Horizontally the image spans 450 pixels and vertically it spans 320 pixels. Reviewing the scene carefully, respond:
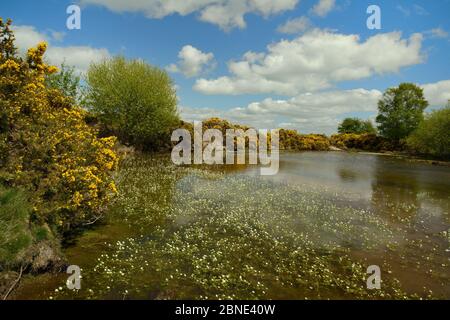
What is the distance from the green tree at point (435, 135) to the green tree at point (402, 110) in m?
13.5

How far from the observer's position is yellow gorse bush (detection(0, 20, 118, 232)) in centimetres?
1267

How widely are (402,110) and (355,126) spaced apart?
6036cm

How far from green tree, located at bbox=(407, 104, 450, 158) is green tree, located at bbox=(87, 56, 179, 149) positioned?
58.1 m

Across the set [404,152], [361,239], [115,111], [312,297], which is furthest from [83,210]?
[404,152]

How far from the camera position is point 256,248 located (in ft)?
47.2

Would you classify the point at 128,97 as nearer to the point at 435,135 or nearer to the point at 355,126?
the point at 435,135

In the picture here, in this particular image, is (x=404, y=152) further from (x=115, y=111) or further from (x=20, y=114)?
(x=20, y=114)

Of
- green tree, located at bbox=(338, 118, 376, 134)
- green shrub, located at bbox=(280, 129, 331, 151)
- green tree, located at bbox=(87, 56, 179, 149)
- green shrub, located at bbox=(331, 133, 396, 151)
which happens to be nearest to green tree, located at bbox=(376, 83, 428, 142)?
green shrub, located at bbox=(331, 133, 396, 151)

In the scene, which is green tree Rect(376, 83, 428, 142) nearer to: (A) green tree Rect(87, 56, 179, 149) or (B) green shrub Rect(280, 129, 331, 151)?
(B) green shrub Rect(280, 129, 331, 151)

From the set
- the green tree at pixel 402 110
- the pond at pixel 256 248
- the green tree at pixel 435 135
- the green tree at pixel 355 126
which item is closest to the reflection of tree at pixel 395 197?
the pond at pixel 256 248

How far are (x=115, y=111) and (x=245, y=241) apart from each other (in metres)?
48.4

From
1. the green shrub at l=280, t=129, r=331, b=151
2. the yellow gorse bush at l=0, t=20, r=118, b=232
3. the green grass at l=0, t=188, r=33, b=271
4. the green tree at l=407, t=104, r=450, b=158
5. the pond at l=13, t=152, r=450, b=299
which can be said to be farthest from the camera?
the green shrub at l=280, t=129, r=331, b=151

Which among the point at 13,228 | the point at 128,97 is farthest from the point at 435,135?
the point at 13,228
